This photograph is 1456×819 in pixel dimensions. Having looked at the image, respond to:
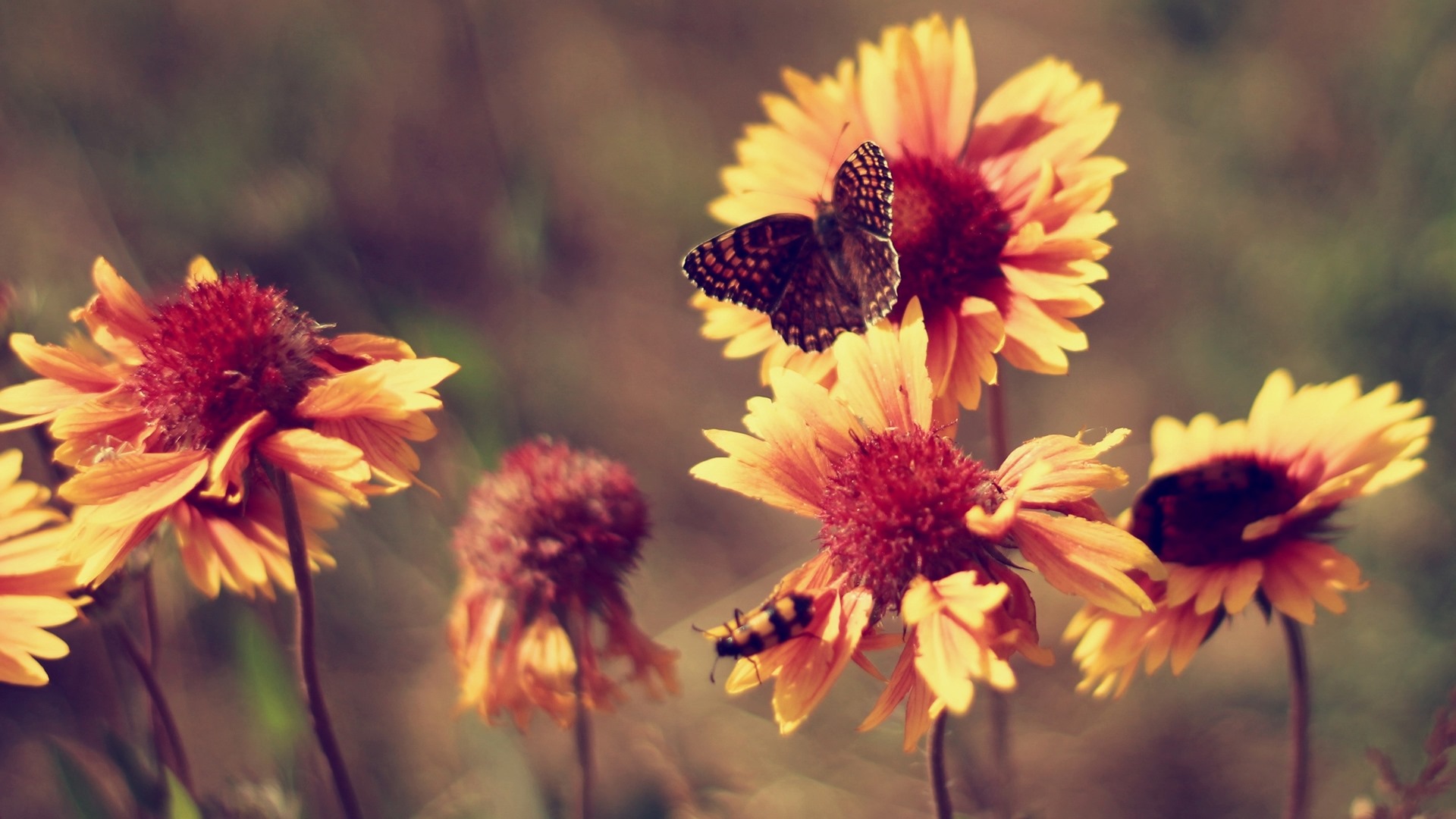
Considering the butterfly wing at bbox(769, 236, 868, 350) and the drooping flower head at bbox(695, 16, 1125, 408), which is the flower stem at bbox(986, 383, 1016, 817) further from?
Result: the butterfly wing at bbox(769, 236, 868, 350)

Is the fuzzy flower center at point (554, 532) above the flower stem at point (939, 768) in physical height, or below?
above

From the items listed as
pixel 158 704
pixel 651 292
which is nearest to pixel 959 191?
pixel 158 704

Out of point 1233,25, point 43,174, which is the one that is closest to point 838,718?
point 1233,25

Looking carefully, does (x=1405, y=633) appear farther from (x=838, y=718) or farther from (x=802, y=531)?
(x=802, y=531)

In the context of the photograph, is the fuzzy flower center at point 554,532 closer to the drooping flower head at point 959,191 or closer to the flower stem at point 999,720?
the drooping flower head at point 959,191

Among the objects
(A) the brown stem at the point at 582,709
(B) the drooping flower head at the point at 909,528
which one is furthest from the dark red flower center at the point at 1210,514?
(A) the brown stem at the point at 582,709

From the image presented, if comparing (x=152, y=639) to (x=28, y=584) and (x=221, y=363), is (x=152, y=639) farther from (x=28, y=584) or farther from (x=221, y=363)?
(x=221, y=363)
